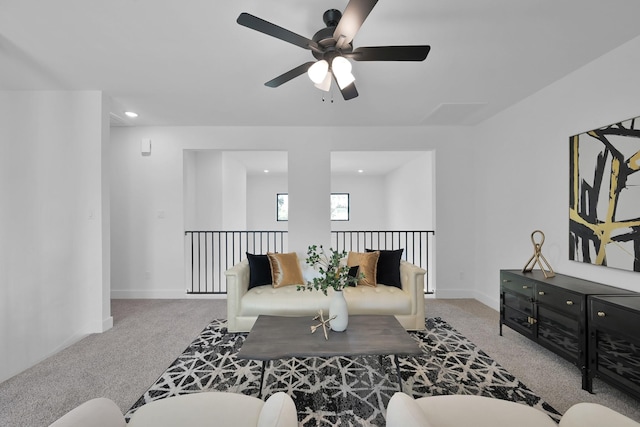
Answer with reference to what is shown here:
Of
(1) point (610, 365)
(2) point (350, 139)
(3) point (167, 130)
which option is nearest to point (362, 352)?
(1) point (610, 365)

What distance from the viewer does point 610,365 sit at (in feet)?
6.71

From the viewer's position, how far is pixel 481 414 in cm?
131

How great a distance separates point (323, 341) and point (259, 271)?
1.62 m

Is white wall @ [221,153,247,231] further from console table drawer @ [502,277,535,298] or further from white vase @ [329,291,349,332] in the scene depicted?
console table drawer @ [502,277,535,298]

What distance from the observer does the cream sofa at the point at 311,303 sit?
3.16 m

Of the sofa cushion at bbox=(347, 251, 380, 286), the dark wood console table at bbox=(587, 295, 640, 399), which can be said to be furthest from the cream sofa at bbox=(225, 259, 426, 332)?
the dark wood console table at bbox=(587, 295, 640, 399)

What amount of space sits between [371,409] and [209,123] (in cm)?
409

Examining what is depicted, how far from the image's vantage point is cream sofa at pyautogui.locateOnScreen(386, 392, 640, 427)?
1.12 meters

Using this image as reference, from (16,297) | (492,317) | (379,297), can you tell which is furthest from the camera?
(492,317)

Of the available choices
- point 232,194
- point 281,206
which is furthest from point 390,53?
point 281,206

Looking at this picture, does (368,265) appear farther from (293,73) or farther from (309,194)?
(293,73)

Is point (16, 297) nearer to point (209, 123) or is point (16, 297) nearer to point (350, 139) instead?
point (209, 123)

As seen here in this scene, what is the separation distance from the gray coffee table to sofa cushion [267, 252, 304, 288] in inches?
38.6

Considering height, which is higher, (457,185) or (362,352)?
(457,185)
